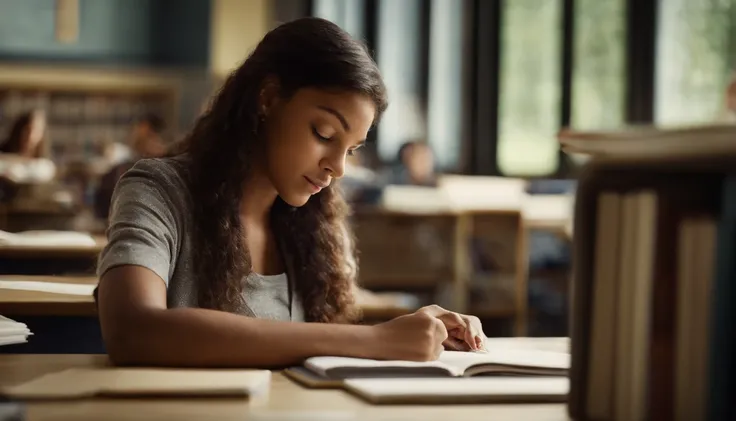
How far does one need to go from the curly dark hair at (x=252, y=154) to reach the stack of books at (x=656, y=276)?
0.61 metres

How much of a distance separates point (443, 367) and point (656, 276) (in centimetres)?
34

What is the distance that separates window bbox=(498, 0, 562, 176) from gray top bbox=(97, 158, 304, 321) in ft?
19.0

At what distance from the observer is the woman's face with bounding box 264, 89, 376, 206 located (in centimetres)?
149

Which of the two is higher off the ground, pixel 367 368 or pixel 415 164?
pixel 367 368

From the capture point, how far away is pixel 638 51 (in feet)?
21.7

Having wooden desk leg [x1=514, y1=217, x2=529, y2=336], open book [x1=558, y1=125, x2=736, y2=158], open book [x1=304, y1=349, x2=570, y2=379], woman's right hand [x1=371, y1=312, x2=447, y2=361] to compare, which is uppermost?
open book [x1=558, y1=125, x2=736, y2=158]

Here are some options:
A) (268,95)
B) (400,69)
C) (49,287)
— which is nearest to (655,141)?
(268,95)

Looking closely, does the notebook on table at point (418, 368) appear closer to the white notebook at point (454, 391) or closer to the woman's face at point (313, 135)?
the white notebook at point (454, 391)

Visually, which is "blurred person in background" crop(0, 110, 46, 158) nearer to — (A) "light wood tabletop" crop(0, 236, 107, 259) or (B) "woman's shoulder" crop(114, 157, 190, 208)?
(A) "light wood tabletop" crop(0, 236, 107, 259)

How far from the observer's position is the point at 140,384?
106cm

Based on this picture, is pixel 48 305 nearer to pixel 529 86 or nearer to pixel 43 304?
pixel 43 304

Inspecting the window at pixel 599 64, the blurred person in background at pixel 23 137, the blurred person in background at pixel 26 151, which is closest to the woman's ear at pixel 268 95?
the window at pixel 599 64

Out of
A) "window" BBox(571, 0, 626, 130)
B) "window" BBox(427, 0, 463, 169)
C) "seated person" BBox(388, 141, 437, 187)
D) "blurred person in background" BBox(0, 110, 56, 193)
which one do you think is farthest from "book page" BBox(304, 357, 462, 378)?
"window" BBox(427, 0, 463, 169)

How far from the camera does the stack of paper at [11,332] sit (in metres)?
1.31
